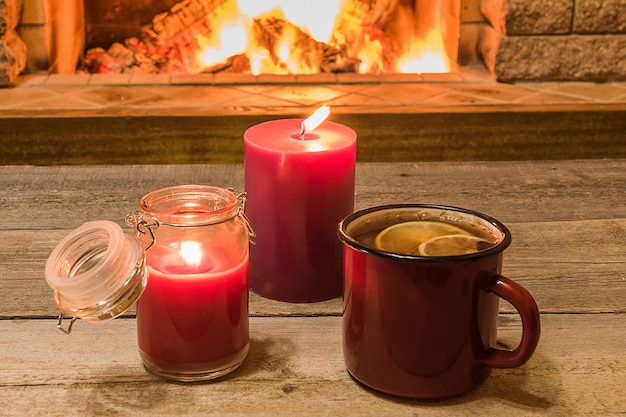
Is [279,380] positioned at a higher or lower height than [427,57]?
lower

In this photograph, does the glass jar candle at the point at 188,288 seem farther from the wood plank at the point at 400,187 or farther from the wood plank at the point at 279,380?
the wood plank at the point at 400,187

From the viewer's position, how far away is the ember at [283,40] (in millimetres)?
2262

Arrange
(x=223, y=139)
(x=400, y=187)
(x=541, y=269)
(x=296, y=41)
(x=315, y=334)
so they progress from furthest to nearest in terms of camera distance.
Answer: (x=296, y=41) → (x=223, y=139) → (x=400, y=187) → (x=541, y=269) → (x=315, y=334)

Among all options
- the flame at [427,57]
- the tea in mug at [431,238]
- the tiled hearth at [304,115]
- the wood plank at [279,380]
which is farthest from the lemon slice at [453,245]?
the flame at [427,57]

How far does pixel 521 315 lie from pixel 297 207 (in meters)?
0.25

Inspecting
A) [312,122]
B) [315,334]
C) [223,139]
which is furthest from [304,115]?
[315,334]

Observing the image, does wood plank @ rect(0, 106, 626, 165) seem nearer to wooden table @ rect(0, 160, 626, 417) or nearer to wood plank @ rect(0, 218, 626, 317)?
wooden table @ rect(0, 160, 626, 417)

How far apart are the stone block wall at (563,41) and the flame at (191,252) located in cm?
145

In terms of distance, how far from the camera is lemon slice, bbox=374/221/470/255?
615 millimetres

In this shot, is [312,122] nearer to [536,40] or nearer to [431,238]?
[431,238]

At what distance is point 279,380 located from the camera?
0.63m

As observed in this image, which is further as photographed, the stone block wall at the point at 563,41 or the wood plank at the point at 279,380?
the stone block wall at the point at 563,41

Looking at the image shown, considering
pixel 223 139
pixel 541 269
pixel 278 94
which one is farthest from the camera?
pixel 278 94

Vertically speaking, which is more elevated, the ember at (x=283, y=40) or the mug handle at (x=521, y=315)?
the ember at (x=283, y=40)
